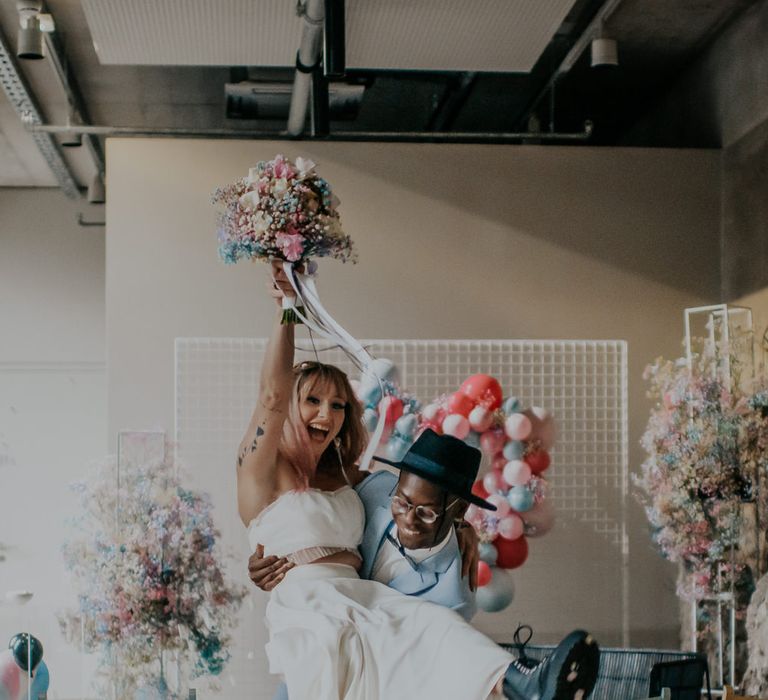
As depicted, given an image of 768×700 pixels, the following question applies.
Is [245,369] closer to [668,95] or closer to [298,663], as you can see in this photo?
[298,663]

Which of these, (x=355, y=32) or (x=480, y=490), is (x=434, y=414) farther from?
(x=355, y=32)

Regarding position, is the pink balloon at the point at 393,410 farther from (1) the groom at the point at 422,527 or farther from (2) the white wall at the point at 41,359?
(2) the white wall at the point at 41,359

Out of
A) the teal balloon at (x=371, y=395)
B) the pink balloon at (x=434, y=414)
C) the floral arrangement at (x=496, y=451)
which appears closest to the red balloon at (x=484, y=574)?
the floral arrangement at (x=496, y=451)

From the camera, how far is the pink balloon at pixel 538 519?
5.75 meters

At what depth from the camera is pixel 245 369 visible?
643 centimetres

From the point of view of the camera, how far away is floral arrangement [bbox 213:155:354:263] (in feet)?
12.5

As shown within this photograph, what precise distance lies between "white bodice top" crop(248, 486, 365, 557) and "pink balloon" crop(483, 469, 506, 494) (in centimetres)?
189

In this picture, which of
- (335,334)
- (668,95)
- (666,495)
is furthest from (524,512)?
(668,95)

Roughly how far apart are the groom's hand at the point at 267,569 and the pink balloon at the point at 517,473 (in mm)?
1977

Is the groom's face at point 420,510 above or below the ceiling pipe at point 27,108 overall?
below

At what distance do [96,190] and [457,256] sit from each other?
386 centimetres

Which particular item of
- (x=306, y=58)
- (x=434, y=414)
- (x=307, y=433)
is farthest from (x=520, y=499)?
(x=306, y=58)

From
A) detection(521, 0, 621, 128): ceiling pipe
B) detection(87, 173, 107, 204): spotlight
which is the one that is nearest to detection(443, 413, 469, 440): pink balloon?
detection(521, 0, 621, 128): ceiling pipe

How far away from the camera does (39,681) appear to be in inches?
171
